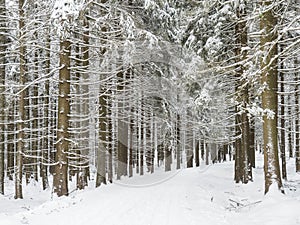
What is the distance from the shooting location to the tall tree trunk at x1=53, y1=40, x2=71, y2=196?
11.1 meters

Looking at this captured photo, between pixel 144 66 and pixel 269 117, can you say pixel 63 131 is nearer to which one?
pixel 269 117

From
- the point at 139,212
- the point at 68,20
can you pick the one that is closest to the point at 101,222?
the point at 139,212

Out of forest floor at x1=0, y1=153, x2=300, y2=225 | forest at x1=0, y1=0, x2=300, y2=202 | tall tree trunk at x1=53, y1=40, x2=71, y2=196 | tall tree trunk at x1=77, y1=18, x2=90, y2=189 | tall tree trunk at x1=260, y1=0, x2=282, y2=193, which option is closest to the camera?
forest floor at x1=0, y1=153, x2=300, y2=225

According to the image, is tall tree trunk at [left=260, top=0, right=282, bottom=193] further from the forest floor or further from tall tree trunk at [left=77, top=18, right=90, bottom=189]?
tall tree trunk at [left=77, top=18, right=90, bottom=189]

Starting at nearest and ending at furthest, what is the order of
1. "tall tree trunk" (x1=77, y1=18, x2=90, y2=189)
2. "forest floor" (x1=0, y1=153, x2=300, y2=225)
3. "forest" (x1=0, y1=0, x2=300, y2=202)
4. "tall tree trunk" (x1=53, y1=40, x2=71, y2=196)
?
"forest floor" (x1=0, y1=153, x2=300, y2=225) < "forest" (x1=0, y1=0, x2=300, y2=202) < "tall tree trunk" (x1=53, y1=40, x2=71, y2=196) < "tall tree trunk" (x1=77, y1=18, x2=90, y2=189)

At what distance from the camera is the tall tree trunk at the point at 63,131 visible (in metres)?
11.1

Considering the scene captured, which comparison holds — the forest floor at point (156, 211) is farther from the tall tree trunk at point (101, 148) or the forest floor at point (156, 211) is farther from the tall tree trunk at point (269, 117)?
the tall tree trunk at point (101, 148)

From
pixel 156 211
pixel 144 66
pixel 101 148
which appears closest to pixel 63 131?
pixel 156 211

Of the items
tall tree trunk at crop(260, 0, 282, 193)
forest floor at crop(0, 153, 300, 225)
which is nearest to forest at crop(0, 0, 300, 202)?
tall tree trunk at crop(260, 0, 282, 193)

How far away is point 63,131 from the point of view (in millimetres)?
11086

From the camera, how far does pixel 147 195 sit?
1162 cm

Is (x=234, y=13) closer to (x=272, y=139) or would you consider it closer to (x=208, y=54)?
(x=208, y=54)

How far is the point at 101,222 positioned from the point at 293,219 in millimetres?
4190

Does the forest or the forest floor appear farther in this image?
the forest
